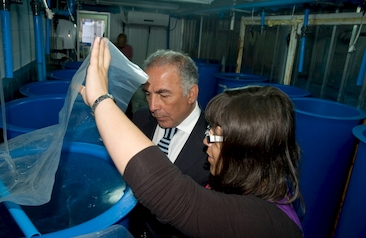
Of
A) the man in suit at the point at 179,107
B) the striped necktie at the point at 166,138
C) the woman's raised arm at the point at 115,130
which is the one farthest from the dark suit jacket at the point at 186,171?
the woman's raised arm at the point at 115,130

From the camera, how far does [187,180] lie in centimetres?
53

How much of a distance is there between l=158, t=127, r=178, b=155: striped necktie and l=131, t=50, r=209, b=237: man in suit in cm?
2

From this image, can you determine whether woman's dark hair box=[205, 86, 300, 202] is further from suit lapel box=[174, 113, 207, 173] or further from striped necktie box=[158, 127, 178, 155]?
striped necktie box=[158, 127, 178, 155]

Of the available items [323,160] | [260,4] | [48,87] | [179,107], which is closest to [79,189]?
[179,107]

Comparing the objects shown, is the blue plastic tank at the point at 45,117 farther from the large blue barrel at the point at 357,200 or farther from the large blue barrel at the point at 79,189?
the large blue barrel at the point at 357,200

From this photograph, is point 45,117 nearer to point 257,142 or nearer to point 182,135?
point 182,135

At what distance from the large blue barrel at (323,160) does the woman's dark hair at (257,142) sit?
0.85 m

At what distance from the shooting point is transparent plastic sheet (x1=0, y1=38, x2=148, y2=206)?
608mm

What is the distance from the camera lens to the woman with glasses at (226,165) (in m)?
0.50

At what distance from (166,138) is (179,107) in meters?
0.17

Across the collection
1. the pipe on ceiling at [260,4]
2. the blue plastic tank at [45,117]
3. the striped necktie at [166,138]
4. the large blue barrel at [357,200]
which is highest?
the pipe on ceiling at [260,4]

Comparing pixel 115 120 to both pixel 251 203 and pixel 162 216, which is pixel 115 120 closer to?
pixel 162 216

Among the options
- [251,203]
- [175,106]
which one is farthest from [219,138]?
[175,106]

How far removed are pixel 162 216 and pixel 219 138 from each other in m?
0.27
